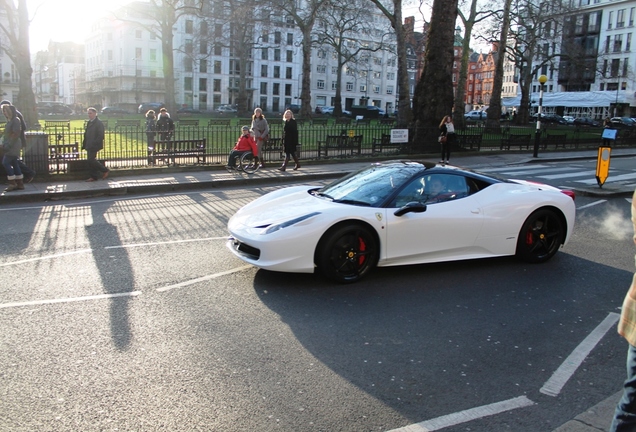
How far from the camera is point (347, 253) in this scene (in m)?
6.25

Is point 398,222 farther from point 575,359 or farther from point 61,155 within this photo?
point 61,155

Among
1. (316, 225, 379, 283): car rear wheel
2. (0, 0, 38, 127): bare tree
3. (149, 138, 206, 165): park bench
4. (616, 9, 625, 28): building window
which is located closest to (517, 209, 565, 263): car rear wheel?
(316, 225, 379, 283): car rear wheel

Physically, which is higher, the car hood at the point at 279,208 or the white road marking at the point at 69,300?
the car hood at the point at 279,208

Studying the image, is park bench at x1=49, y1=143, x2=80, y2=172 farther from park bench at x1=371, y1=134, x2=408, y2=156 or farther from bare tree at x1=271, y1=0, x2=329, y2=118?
bare tree at x1=271, y1=0, x2=329, y2=118

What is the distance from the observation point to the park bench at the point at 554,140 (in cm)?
2733

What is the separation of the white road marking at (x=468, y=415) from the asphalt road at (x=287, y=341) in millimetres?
17

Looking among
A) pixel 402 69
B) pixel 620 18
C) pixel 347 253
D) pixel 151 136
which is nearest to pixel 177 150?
pixel 151 136

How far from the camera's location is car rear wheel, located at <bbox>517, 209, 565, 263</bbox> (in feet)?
23.9

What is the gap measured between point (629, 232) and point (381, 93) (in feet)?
367

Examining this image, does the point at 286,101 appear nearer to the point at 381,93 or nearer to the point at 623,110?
the point at 381,93

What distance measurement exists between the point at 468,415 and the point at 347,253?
9.19 feet

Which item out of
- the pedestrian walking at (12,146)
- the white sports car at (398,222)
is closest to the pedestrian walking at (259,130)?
the pedestrian walking at (12,146)

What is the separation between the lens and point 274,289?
6.12 m

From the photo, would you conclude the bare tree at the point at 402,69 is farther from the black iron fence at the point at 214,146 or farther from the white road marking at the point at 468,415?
the white road marking at the point at 468,415
